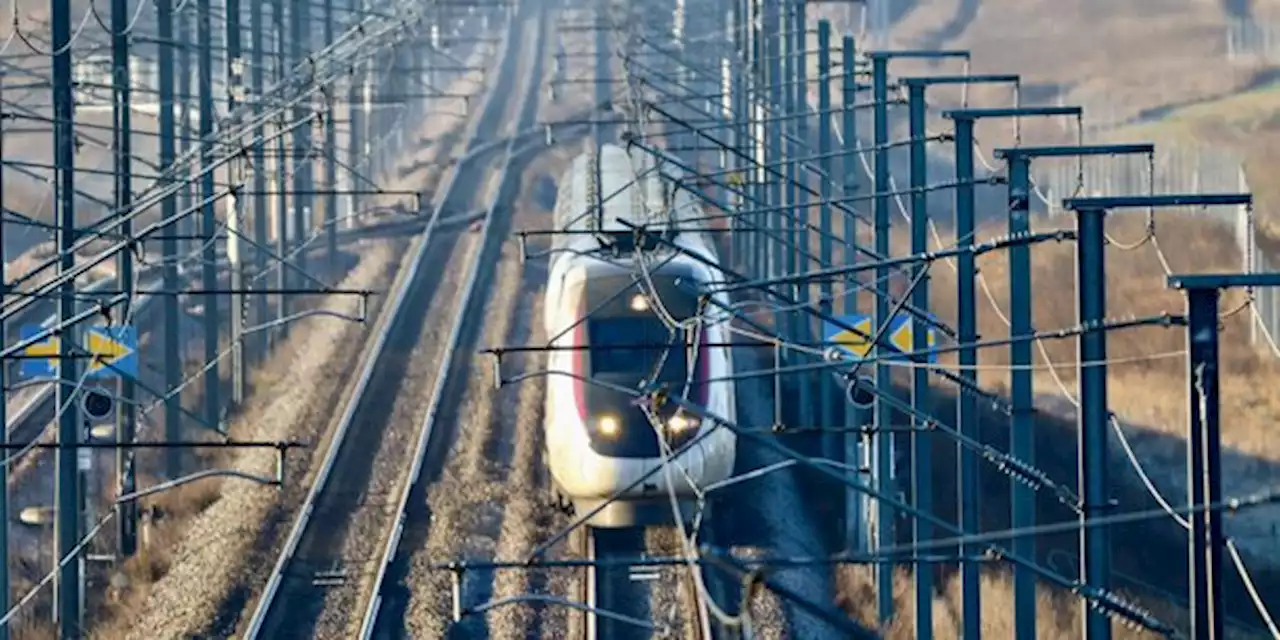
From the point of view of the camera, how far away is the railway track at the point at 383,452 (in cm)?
2531

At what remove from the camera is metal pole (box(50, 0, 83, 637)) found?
2333 cm

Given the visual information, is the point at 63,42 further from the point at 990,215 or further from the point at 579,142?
the point at 579,142

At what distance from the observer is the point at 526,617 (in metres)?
24.5

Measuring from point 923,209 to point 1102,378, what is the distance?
8.86 metres

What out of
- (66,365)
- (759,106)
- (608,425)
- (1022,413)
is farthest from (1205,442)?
(759,106)

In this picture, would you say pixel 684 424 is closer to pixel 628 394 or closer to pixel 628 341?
pixel 628 394

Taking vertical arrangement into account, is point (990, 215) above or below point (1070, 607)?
above

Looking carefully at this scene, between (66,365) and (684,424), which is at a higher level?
(66,365)

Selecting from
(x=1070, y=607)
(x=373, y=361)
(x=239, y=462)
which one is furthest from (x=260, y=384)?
(x=1070, y=607)

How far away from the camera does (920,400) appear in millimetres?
22547

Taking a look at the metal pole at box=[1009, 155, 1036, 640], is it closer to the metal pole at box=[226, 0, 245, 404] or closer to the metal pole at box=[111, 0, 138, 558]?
the metal pole at box=[111, 0, 138, 558]

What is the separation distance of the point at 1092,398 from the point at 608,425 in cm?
1213

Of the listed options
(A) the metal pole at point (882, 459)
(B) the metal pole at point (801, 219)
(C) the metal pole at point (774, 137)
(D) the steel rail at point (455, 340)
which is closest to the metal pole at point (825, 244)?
(B) the metal pole at point (801, 219)

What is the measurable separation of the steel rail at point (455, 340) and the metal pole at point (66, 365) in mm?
3156
